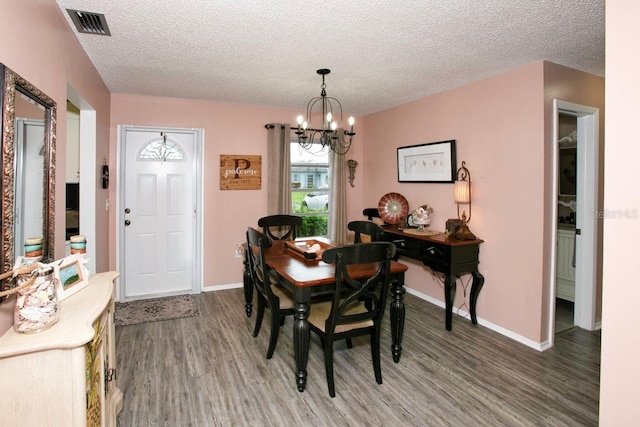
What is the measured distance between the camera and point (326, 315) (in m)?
2.47

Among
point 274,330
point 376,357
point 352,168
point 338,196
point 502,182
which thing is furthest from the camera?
point 352,168

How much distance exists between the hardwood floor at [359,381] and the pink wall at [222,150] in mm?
1303

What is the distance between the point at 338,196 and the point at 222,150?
1700mm

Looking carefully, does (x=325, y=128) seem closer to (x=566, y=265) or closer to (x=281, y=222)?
(x=281, y=222)

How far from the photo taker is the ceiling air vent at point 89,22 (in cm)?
216

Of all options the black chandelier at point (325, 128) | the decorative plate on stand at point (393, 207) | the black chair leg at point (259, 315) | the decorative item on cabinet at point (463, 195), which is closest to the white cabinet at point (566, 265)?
the decorative item on cabinet at point (463, 195)

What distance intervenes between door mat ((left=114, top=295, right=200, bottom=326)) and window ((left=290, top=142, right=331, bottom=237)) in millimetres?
1773

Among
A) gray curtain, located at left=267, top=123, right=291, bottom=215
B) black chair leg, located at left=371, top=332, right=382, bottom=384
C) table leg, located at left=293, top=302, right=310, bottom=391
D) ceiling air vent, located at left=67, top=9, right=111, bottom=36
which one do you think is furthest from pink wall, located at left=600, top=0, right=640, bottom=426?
gray curtain, located at left=267, top=123, right=291, bottom=215

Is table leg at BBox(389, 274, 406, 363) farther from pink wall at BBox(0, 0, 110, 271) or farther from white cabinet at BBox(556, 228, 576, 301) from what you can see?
white cabinet at BBox(556, 228, 576, 301)

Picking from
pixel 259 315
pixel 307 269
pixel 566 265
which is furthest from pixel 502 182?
pixel 259 315

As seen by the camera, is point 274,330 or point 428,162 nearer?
point 274,330

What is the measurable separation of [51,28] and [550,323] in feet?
13.6

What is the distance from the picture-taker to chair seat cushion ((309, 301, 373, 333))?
7.72 ft

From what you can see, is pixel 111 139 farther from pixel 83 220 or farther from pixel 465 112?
pixel 465 112
